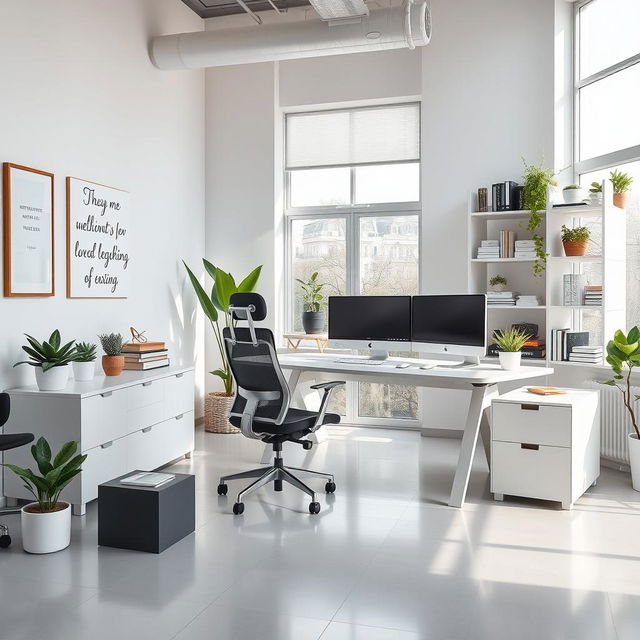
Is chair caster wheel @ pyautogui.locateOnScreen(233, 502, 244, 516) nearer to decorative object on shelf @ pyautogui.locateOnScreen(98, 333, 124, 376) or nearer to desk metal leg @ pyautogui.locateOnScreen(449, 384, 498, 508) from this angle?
desk metal leg @ pyautogui.locateOnScreen(449, 384, 498, 508)

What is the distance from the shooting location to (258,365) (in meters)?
3.92

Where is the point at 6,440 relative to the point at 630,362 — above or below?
below

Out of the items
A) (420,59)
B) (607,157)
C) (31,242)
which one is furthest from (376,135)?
(31,242)

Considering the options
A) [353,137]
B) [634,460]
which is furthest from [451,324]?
[353,137]

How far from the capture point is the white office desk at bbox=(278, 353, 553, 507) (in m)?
4.04

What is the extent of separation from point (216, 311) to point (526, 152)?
9.77ft

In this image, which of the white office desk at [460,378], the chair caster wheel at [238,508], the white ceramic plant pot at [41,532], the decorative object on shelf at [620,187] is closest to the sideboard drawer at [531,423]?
the white office desk at [460,378]

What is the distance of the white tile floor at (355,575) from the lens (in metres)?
2.52

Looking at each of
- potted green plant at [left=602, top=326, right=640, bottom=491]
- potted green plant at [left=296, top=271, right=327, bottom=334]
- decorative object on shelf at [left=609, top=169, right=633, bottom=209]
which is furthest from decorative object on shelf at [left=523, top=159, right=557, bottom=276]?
potted green plant at [left=296, top=271, right=327, bottom=334]

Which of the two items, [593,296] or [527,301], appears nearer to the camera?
[593,296]

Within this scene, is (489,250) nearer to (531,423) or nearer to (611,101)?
(611,101)

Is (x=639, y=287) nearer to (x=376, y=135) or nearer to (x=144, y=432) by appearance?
(x=376, y=135)

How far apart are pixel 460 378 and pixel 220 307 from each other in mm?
2706

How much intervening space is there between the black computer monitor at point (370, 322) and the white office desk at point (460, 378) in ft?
0.68
